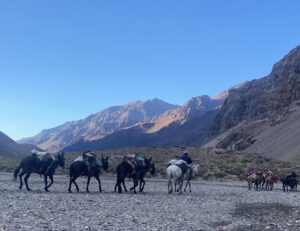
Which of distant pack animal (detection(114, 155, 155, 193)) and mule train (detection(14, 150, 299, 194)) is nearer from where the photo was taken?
mule train (detection(14, 150, 299, 194))

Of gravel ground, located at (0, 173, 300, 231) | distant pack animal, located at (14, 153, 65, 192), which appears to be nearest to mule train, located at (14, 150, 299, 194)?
distant pack animal, located at (14, 153, 65, 192)

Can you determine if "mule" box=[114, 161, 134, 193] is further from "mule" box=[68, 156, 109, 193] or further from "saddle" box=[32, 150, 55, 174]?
"saddle" box=[32, 150, 55, 174]

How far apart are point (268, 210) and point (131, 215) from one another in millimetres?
8076

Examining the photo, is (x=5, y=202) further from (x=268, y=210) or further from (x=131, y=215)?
(x=268, y=210)

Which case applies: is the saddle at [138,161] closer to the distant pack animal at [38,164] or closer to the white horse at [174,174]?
the white horse at [174,174]

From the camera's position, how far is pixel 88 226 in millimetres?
14742

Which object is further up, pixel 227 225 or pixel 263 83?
pixel 263 83

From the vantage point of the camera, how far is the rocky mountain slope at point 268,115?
108m

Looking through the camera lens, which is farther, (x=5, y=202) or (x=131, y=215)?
(x=5, y=202)

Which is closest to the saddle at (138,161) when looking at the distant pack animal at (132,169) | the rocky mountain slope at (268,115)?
the distant pack animal at (132,169)

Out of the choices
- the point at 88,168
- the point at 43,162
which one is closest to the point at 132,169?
the point at 88,168

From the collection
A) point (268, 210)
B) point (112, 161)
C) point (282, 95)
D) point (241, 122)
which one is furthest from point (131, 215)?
point (241, 122)

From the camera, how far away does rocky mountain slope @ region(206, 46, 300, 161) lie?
353 feet

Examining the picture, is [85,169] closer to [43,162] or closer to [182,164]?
[43,162]
